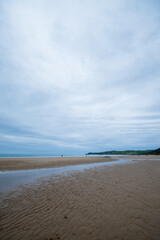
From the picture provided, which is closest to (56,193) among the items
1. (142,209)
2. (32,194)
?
(32,194)

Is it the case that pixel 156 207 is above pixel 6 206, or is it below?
below

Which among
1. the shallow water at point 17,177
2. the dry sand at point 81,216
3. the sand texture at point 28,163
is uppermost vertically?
the sand texture at point 28,163

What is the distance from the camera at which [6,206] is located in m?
6.96

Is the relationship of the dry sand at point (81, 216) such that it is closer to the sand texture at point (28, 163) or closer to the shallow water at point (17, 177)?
the shallow water at point (17, 177)

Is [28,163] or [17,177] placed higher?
[28,163]

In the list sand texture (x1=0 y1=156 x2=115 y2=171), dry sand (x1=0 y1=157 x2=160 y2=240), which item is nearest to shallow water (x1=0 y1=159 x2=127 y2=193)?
dry sand (x1=0 y1=157 x2=160 y2=240)

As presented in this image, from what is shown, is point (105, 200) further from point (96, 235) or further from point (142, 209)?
point (96, 235)

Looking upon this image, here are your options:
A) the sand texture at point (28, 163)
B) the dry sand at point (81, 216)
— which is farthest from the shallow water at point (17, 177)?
the sand texture at point (28, 163)

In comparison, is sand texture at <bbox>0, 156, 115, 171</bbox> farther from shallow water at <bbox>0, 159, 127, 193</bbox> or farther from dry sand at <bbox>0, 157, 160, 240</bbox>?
dry sand at <bbox>0, 157, 160, 240</bbox>

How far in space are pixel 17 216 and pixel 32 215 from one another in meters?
0.68

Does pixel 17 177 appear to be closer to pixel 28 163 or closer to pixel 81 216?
pixel 81 216

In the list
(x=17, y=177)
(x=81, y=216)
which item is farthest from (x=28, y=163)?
(x=81, y=216)

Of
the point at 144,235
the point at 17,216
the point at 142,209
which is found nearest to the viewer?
the point at 144,235

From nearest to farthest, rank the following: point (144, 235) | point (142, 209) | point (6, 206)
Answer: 1. point (144, 235)
2. point (142, 209)
3. point (6, 206)
